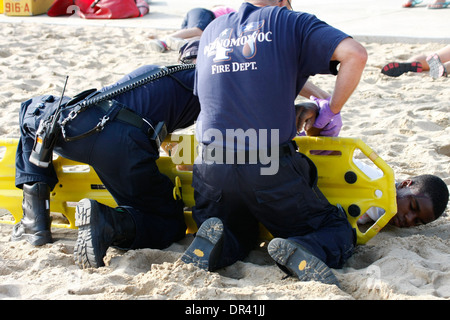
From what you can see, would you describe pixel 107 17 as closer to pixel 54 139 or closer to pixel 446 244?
pixel 54 139

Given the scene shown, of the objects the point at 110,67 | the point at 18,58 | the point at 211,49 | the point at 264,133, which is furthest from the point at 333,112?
the point at 18,58

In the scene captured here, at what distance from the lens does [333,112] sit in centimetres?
280

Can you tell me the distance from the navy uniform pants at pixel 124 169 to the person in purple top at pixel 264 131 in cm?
29

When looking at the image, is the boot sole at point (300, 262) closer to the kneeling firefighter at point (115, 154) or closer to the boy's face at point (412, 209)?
the kneeling firefighter at point (115, 154)

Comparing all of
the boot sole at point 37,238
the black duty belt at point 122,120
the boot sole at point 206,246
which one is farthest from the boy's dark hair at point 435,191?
the boot sole at point 37,238

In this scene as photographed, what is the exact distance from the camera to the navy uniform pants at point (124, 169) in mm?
2684

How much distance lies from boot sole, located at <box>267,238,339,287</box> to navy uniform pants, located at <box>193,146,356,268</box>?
9 centimetres

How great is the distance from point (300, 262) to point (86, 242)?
0.95 metres

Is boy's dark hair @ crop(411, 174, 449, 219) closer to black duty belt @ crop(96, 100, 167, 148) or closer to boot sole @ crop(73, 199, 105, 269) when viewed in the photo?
black duty belt @ crop(96, 100, 167, 148)

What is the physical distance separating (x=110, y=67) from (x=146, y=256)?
362 centimetres

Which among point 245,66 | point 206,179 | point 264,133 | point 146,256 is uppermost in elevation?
point 245,66

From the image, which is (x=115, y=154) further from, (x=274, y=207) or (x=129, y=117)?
(x=274, y=207)
